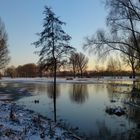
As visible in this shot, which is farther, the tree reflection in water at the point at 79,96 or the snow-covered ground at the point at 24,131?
the tree reflection in water at the point at 79,96

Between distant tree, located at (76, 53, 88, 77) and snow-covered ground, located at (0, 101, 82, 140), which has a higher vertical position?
distant tree, located at (76, 53, 88, 77)

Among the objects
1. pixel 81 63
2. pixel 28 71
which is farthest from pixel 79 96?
pixel 28 71

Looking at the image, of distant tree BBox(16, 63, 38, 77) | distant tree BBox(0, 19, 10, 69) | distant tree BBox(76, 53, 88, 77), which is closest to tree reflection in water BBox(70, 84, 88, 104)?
distant tree BBox(0, 19, 10, 69)

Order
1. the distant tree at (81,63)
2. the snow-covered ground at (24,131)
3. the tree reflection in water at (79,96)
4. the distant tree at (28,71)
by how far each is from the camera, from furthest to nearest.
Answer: the distant tree at (28,71)
the distant tree at (81,63)
the tree reflection in water at (79,96)
the snow-covered ground at (24,131)

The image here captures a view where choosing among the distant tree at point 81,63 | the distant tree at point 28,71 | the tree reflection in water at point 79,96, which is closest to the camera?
the tree reflection in water at point 79,96

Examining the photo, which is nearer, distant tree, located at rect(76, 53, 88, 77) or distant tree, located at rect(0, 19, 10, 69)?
distant tree, located at rect(0, 19, 10, 69)

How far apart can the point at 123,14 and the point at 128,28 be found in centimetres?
129

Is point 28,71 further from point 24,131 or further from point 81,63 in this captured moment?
point 24,131

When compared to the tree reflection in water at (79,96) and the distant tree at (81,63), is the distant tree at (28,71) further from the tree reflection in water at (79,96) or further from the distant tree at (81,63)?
the tree reflection in water at (79,96)

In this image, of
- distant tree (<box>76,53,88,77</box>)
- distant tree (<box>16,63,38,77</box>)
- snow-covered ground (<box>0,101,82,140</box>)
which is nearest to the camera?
snow-covered ground (<box>0,101,82,140</box>)

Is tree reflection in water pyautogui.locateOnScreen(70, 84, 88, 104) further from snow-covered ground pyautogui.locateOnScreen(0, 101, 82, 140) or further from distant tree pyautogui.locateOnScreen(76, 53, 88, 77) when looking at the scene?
distant tree pyautogui.locateOnScreen(76, 53, 88, 77)

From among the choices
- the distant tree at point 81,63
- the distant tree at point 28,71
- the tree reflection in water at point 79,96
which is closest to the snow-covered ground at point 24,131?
the tree reflection in water at point 79,96

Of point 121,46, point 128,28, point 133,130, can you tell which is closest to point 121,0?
point 128,28

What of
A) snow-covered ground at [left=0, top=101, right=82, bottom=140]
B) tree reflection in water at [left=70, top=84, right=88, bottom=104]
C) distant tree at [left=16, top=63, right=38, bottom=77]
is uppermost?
distant tree at [left=16, top=63, right=38, bottom=77]
